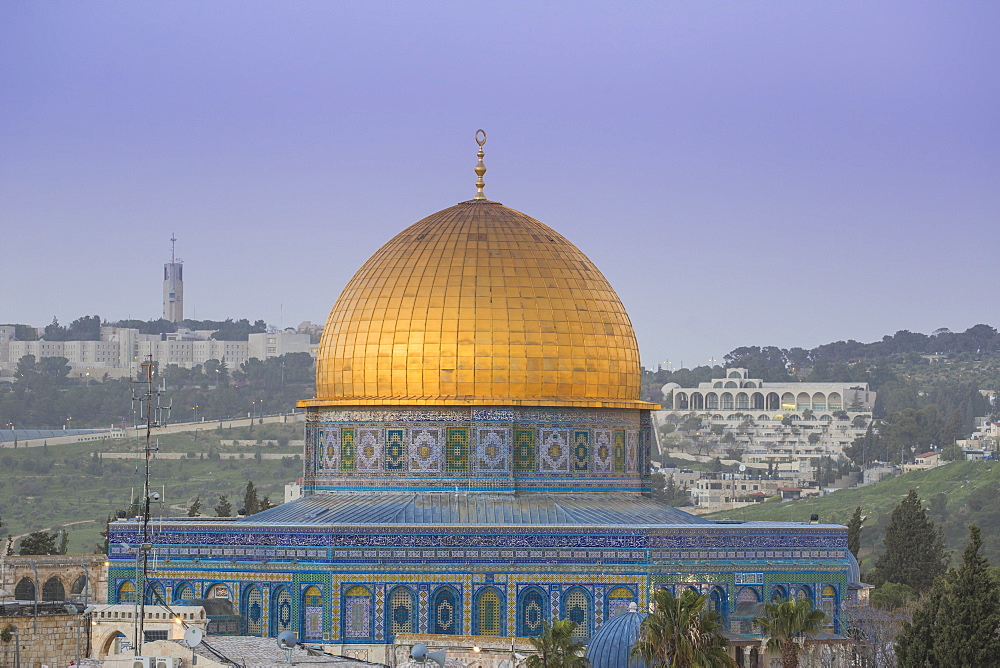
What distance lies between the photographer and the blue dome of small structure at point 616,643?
30.5 m

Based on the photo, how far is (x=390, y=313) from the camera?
40.2 metres

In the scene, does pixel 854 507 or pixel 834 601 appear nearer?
pixel 834 601

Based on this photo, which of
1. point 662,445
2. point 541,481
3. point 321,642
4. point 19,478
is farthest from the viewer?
point 662,445

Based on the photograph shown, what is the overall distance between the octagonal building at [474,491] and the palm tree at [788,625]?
11.5ft

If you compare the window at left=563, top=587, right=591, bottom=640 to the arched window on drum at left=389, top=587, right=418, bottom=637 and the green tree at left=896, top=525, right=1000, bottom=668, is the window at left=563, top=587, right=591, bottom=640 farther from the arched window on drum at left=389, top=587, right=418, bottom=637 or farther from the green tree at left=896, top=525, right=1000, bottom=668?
the green tree at left=896, top=525, right=1000, bottom=668

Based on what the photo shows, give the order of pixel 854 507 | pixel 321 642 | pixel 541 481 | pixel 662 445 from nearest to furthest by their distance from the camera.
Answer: pixel 321 642 < pixel 541 481 < pixel 854 507 < pixel 662 445

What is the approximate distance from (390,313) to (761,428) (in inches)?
3825

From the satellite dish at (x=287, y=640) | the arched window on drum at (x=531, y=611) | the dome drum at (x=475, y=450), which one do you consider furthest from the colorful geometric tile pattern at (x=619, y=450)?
the satellite dish at (x=287, y=640)

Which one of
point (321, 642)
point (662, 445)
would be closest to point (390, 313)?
point (321, 642)

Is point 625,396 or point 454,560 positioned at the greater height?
point 625,396

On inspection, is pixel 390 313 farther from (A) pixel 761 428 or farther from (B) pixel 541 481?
(A) pixel 761 428

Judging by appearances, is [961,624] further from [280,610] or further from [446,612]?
[280,610]

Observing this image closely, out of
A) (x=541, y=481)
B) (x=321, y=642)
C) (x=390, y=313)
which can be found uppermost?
(x=390, y=313)

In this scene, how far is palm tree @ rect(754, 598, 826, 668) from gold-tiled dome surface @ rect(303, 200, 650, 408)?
27.6 ft
